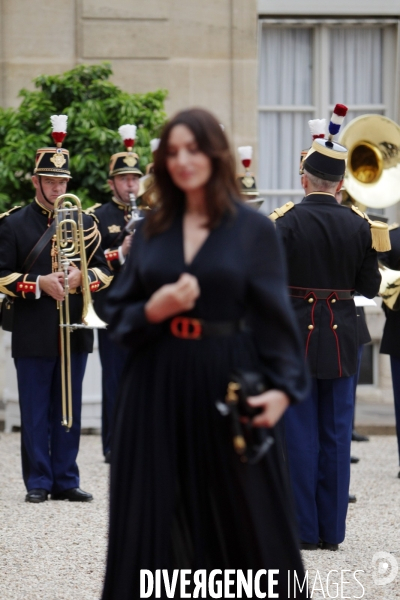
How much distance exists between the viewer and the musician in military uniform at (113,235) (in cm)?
841

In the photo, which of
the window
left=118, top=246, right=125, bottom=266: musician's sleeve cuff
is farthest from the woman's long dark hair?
the window

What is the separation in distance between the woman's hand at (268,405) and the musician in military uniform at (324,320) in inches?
96.4

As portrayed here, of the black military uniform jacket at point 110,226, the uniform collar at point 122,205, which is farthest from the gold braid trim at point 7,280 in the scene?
the uniform collar at point 122,205

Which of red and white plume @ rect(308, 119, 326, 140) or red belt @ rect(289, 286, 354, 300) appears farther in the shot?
red and white plume @ rect(308, 119, 326, 140)

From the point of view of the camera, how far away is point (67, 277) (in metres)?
6.72

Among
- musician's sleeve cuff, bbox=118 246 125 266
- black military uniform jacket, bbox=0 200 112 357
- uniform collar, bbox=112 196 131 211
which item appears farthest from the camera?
uniform collar, bbox=112 196 131 211

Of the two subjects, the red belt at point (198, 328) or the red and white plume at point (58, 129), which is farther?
the red and white plume at point (58, 129)

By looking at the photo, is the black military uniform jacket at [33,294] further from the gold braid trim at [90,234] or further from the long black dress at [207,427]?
the long black dress at [207,427]

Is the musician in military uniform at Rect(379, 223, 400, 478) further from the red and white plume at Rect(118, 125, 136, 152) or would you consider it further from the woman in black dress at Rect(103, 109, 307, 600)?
the woman in black dress at Rect(103, 109, 307, 600)

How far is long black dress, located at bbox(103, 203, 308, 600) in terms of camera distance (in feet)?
11.0

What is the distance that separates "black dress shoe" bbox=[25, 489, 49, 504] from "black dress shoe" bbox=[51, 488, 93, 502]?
0.12 meters

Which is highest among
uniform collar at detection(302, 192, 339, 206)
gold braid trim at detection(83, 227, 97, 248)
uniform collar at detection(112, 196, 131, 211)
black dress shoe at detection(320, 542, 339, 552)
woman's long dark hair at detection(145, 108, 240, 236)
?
woman's long dark hair at detection(145, 108, 240, 236)

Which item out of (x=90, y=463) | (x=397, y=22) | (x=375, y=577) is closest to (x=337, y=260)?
(x=375, y=577)

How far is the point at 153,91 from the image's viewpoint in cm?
1140
